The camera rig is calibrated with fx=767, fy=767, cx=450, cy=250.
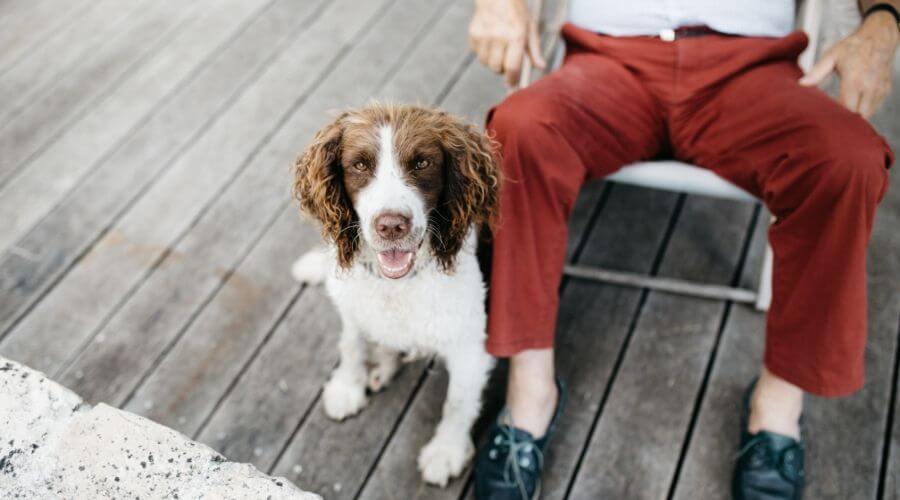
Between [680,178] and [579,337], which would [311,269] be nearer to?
[579,337]

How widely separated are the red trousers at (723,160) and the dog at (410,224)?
106 millimetres

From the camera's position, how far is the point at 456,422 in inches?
76.1

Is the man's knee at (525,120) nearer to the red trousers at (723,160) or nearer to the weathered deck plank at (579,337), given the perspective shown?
the red trousers at (723,160)

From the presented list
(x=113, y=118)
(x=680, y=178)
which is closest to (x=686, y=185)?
(x=680, y=178)

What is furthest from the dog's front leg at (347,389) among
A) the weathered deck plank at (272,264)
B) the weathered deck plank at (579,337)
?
the weathered deck plank at (272,264)

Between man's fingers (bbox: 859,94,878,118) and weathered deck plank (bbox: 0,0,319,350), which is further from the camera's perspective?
weathered deck plank (bbox: 0,0,319,350)

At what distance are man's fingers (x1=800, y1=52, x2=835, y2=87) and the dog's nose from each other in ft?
3.41

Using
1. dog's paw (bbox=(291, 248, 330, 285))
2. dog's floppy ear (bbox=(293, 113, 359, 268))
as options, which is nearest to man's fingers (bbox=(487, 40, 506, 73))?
dog's floppy ear (bbox=(293, 113, 359, 268))

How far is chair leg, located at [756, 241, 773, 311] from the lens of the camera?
2137 millimetres

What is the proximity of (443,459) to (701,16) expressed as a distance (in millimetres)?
1284

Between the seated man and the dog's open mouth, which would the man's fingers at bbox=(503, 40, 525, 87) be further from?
the dog's open mouth

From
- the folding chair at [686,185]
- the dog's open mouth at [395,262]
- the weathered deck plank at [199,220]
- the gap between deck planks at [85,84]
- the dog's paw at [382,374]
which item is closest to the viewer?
the dog's open mouth at [395,262]

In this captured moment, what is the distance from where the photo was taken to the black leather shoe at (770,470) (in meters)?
1.84

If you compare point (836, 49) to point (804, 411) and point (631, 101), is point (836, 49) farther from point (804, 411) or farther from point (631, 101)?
point (804, 411)
